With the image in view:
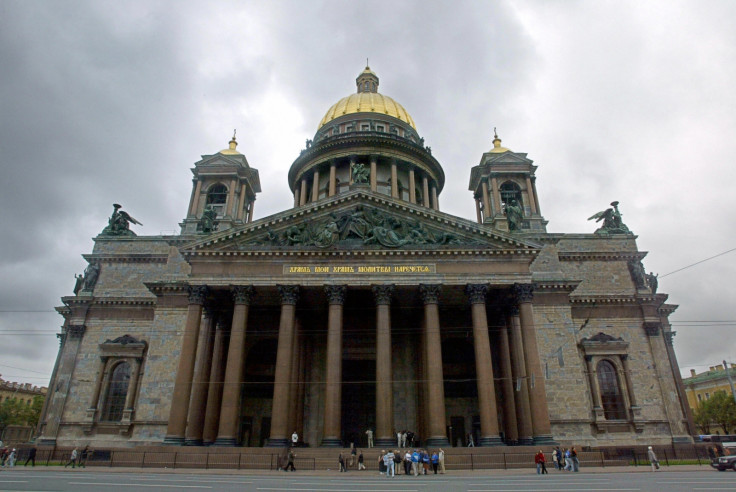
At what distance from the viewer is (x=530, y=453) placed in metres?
22.6

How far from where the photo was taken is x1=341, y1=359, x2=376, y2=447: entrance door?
105 feet

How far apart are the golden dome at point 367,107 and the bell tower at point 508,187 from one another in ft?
47.7

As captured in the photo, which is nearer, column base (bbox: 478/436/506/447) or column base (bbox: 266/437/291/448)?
column base (bbox: 266/437/291/448)

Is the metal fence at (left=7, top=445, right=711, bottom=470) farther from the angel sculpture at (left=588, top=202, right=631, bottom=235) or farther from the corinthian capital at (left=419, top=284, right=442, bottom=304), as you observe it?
the angel sculpture at (left=588, top=202, right=631, bottom=235)

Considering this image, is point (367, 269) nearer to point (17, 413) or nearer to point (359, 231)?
point (359, 231)

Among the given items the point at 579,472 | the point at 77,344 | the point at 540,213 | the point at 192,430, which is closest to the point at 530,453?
the point at 579,472

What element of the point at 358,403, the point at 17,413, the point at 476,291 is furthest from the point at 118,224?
the point at 17,413

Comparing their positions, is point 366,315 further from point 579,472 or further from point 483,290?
point 579,472

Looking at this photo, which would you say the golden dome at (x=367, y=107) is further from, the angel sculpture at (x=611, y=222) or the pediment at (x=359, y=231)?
the pediment at (x=359, y=231)

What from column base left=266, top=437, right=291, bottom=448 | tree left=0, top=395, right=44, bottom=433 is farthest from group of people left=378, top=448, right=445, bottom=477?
tree left=0, top=395, right=44, bottom=433

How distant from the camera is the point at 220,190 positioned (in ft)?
133

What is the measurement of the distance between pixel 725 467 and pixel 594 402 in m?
10.2

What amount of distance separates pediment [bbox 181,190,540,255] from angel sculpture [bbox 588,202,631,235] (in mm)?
13393

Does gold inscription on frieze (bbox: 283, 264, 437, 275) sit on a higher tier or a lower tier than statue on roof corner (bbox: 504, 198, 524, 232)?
lower
